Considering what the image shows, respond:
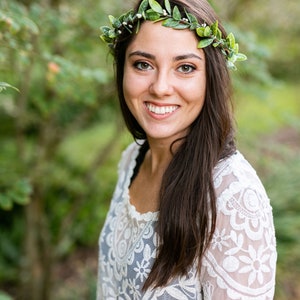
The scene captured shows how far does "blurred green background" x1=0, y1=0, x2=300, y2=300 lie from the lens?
2.37 meters

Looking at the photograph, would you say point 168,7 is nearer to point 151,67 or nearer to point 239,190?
point 151,67

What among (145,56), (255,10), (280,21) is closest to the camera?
(145,56)

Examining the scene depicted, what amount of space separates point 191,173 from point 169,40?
39 cm

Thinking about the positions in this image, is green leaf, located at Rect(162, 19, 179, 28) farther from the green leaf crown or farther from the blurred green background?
the blurred green background

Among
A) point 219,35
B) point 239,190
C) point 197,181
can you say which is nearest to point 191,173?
point 197,181

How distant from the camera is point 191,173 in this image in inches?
59.4

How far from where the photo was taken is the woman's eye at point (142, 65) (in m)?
1.49

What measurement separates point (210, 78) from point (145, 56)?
0.65 feet

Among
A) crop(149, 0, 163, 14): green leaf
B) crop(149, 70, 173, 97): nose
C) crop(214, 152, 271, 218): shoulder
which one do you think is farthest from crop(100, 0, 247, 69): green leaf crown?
crop(214, 152, 271, 218): shoulder

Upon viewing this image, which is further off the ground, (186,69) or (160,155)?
(186,69)

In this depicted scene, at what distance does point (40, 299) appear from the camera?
3727mm

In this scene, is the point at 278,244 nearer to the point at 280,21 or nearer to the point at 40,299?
the point at 40,299

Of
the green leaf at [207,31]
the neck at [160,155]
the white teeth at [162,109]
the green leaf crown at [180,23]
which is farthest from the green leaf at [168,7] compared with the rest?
the neck at [160,155]

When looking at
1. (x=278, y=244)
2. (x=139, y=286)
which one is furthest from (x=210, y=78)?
(x=278, y=244)
